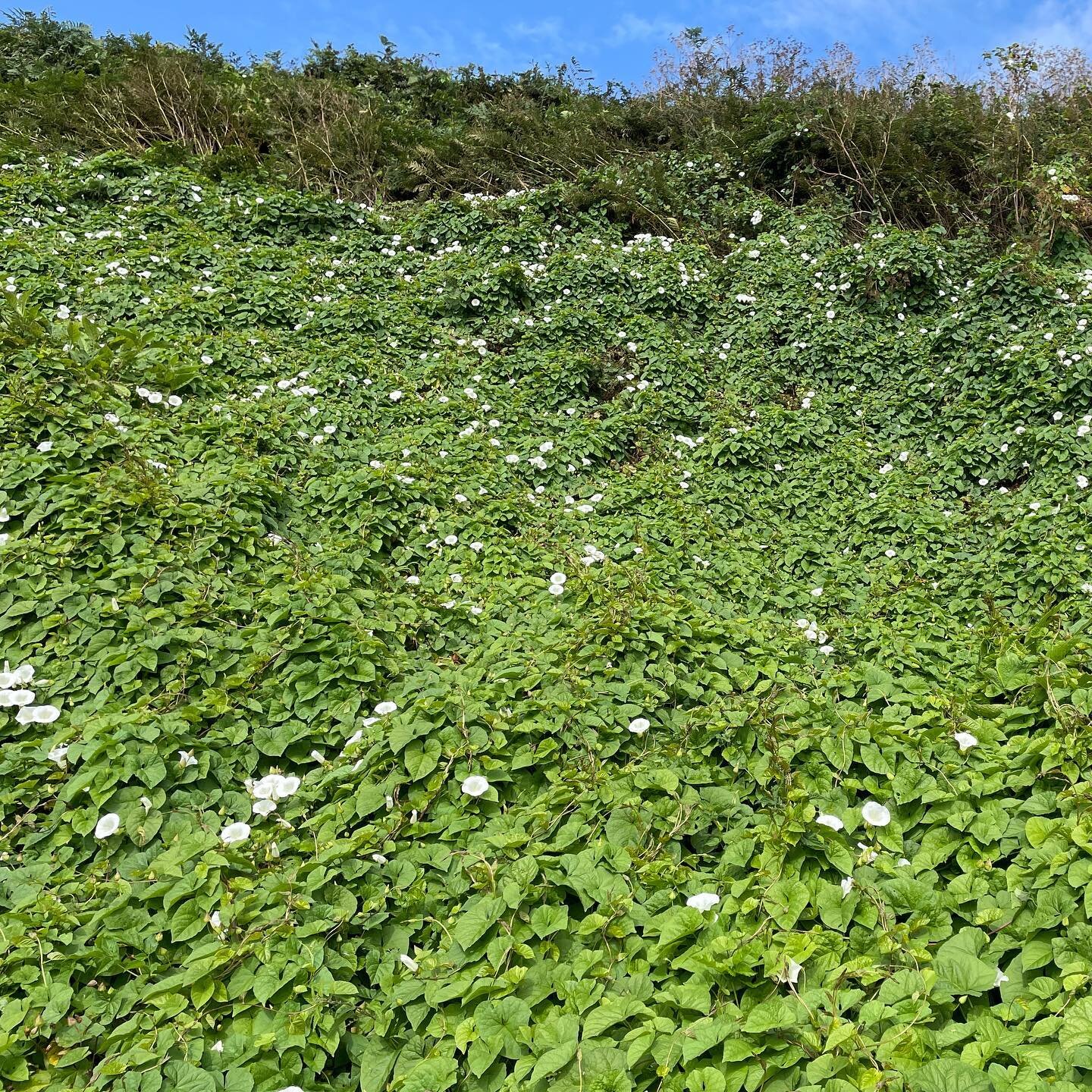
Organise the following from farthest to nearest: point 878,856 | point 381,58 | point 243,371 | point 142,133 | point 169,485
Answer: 1. point 381,58
2. point 142,133
3. point 243,371
4. point 169,485
5. point 878,856

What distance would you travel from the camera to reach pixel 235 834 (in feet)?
7.89

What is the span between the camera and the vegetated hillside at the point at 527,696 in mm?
1812

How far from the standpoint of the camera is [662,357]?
7.22 metres

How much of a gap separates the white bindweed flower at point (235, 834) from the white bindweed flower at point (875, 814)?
207cm

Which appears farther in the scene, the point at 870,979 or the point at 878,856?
the point at 878,856

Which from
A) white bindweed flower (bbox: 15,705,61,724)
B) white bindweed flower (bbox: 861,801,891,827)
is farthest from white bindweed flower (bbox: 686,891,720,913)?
white bindweed flower (bbox: 15,705,61,724)

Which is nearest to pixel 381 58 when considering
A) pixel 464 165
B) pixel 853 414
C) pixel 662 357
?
pixel 464 165

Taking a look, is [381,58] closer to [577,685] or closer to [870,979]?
[577,685]

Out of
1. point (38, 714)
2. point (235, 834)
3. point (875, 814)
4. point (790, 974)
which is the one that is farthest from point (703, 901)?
point (38, 714)

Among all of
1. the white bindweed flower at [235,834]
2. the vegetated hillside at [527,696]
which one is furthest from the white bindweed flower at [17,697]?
the white bindweed flower at [235,834]

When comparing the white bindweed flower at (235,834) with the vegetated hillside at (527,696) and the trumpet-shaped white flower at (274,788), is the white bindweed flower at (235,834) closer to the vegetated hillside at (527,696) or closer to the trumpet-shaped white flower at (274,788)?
the vegetated hillside at (527,696)

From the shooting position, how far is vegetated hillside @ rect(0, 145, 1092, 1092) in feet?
5.95

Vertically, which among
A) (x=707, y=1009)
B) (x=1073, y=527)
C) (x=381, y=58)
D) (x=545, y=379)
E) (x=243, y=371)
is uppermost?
(x=381, y=58)

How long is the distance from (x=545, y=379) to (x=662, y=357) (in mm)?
1347
